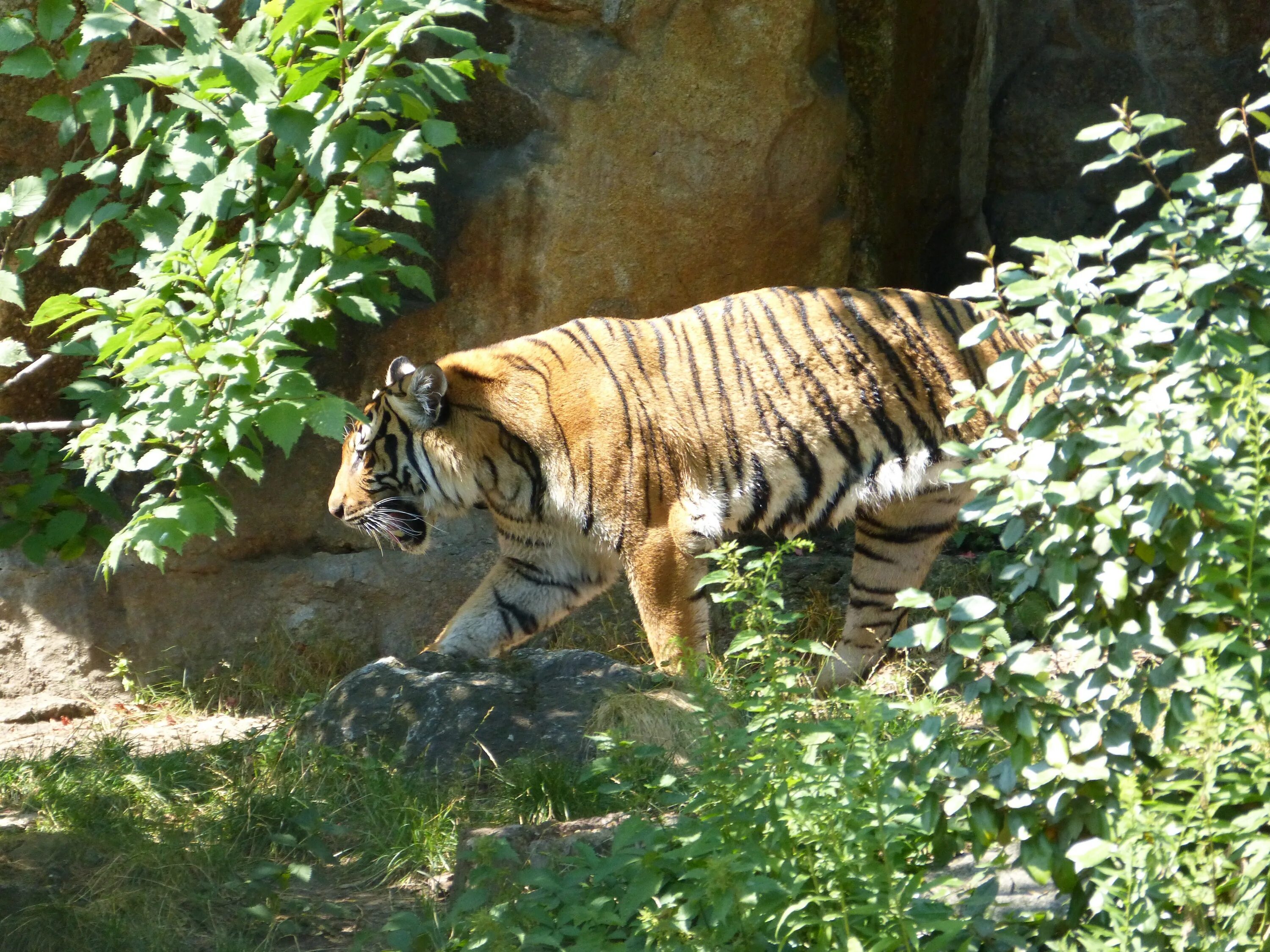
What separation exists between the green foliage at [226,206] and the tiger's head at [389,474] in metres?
0.44

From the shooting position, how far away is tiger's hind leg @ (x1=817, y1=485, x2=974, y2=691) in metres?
5.39

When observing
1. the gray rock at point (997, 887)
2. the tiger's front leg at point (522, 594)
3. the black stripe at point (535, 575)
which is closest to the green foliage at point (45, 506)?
the tiger's front leg at point (522, 594)

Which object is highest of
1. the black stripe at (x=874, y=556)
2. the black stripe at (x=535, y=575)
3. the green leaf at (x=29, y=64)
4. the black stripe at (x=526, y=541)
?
the green leaf at (x=29, y=64)

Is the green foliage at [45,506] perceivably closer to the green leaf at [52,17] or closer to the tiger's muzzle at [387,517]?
the tiger's muzzle at [387,517]

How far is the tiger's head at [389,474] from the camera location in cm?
523

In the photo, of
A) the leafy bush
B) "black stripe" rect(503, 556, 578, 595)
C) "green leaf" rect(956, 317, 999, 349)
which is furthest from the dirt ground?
"green leaf" rect(956, 317, 999, 349)

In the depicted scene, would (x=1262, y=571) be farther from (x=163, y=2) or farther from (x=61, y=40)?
(x=61, y=40)

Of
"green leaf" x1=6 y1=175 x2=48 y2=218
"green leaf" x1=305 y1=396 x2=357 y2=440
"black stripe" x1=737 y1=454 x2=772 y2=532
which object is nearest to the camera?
"green leaf" x1=305 y1=396 x2=357 y2=440

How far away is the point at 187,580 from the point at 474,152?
225 centimetres

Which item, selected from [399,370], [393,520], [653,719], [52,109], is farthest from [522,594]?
[52,109]

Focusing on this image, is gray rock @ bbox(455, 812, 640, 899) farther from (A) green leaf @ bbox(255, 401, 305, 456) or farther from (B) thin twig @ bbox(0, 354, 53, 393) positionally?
(B) thin twig @ bbox(0, 354, 53, 393)

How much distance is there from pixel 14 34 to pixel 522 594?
255 centimetres

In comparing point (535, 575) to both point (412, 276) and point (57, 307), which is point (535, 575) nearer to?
point (412, 276)

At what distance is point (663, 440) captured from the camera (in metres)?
5.00
